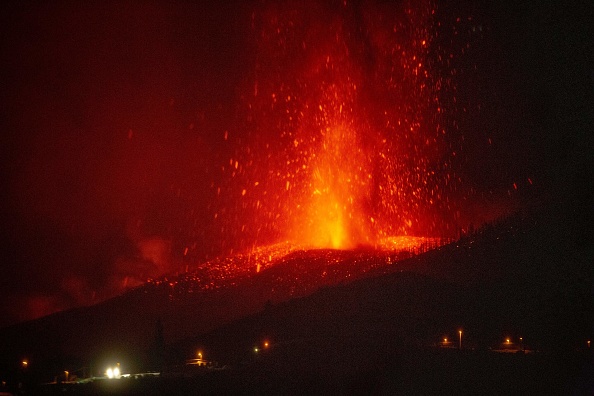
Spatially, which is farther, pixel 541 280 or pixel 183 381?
pixel 541 280

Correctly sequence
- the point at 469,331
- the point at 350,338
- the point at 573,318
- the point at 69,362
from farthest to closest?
the point at 469,331
the point at 573,318
the point at 69,362
the point at 350,338

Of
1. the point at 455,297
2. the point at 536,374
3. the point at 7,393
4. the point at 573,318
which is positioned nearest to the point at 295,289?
Answer: the point at 455,297

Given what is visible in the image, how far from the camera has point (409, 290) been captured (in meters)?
72.7

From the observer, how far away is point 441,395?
28047 millimetres

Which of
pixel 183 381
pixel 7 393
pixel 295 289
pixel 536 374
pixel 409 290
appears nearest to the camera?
pixel 7 393

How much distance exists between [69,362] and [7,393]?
18504 mm

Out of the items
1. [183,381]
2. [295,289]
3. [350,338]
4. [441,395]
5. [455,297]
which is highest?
[295,289]

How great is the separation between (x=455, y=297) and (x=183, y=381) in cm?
4591

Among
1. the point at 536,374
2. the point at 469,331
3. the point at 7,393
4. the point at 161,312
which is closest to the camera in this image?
the point at 7,393

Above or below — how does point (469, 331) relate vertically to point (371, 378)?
above

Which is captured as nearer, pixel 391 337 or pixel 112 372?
pixel 112 372

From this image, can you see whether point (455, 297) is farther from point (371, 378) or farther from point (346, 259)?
point (371, 378)

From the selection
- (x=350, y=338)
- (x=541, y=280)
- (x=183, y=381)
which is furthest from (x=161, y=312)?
(x=183, y=381)

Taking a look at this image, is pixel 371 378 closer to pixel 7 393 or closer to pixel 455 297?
pixel 7 393
